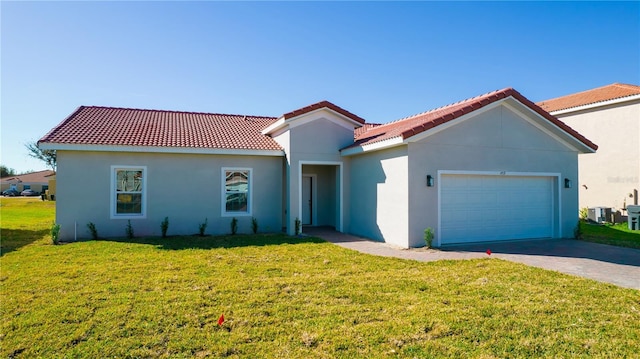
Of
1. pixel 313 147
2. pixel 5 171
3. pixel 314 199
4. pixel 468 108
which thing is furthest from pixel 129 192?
pixel 5 171

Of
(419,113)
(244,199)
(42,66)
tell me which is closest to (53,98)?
(42,66)

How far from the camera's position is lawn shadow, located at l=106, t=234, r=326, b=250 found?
1153 cm

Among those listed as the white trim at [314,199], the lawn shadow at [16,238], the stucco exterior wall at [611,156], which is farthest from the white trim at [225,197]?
the stucco exterior wall at [611,156]

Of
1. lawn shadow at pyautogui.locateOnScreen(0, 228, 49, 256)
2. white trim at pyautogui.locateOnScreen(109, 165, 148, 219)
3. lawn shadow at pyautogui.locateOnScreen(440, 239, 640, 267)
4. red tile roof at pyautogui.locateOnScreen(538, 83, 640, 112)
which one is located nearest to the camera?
lawn shadow at pyautogui.locateOnScreen(440, 239, 640, 267)

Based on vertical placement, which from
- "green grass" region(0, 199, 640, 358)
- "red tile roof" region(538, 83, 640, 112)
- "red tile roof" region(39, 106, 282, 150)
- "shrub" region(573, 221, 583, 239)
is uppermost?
"red tile roof" region(538, 83, 640, 112)

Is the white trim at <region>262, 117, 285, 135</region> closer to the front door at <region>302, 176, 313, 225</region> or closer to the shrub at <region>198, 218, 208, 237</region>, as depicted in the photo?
the front door at <region>302, 176, 313, 225</region>

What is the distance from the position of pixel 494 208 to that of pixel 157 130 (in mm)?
13719

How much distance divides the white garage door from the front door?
278 inches

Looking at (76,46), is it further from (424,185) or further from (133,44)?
(424,185)

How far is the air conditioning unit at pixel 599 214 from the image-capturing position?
61.8ft

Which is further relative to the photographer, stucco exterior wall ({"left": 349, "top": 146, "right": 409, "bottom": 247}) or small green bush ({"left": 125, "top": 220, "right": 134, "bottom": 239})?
small green bush ({"left": 125, "top": 220, "right": 134, "bottom": 239})

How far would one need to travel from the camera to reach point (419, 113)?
50.9ft

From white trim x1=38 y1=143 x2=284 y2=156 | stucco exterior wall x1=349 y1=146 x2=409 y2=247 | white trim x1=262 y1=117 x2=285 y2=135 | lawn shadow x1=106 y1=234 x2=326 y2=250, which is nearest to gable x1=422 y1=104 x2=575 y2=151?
stucco exterior wall x1=349 y1=146 x2=409 y2=247

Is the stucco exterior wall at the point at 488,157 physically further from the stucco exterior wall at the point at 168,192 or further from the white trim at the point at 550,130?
the stucco exterior wall at the point at 168,192
